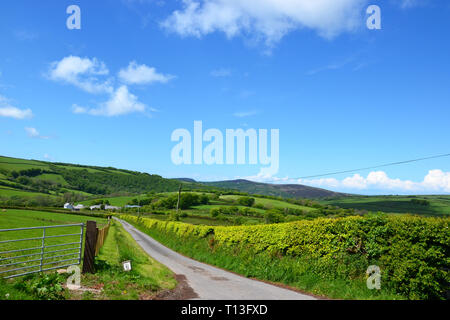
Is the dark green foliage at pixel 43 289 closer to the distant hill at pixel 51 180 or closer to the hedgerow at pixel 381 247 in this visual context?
the hedgerow at pixel 381 247

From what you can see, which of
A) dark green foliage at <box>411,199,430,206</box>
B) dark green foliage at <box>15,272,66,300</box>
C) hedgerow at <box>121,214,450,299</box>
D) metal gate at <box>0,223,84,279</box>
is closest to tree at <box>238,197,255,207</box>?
dark green foliage at <box>411,199,430,206</box>

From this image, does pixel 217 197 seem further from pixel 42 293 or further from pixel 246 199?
pixel 42 293

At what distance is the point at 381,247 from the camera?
9852 mm

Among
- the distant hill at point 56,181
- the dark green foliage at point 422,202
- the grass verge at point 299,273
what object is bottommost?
the grass verge at point 299,273

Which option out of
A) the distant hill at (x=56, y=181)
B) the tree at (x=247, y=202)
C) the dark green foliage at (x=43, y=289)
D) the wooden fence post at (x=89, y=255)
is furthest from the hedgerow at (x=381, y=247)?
the distant hill at (x=56, y=181)

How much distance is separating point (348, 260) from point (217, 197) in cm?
9979

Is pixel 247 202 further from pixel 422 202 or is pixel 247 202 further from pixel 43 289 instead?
pixel 43 289

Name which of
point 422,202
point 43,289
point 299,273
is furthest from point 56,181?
point 43,289

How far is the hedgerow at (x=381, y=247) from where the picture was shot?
8.40 metres

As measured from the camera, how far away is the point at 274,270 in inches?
531

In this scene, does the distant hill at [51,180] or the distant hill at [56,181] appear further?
the distant hill at [56,181]

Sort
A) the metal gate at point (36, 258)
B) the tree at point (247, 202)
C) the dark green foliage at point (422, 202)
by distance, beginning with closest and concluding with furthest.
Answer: the metal gate at point (36, 258) < the dark green foliage at point (422, 202) < the tree at point (247, 202)

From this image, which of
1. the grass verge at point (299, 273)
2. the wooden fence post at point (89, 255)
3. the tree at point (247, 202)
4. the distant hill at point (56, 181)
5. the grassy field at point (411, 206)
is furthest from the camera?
the distant hill at point (56, 181)
